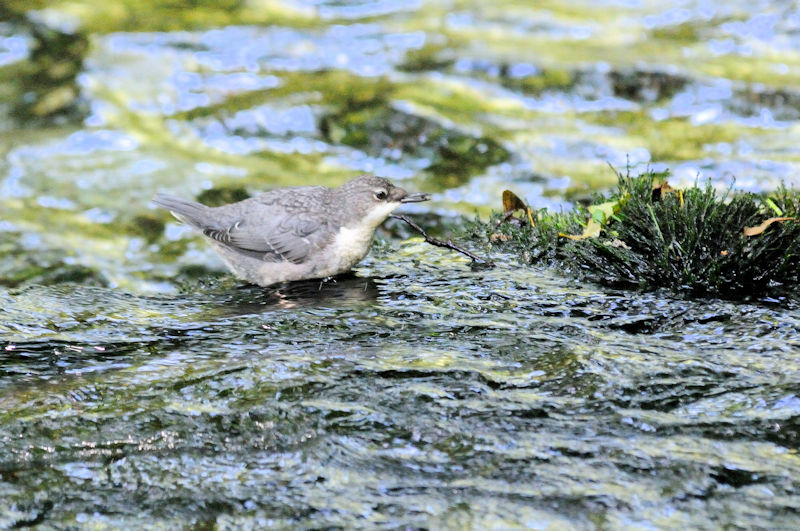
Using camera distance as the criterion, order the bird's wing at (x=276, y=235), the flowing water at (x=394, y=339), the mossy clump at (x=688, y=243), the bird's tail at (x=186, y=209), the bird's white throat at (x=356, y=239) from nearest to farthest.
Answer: the flowing water at (x=394, y=339) < the mossy clump at (x=688, y=243) < the bird's white throat at (x=356, y=239) < the bird's wing at (x=276, y=235) < the bird's tail at (x=186, y=209)

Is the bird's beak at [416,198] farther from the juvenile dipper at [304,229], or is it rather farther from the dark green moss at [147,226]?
the dark green moss at [147,226]

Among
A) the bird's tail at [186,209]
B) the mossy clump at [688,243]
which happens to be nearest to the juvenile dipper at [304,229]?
the bird's tail at [186,209]

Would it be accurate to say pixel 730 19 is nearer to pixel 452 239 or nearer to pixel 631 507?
pixel 452 239

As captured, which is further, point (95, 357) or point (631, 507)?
point (95, 357)

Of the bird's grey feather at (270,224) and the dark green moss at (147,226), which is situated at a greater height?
the bird's grey feather at (270,224)

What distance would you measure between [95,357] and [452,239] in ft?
8.47

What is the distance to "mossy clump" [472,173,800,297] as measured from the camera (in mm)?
4680

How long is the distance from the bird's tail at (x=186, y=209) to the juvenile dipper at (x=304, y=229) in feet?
0.41

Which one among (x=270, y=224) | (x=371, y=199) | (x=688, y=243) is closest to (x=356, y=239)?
(x=371, y=199)

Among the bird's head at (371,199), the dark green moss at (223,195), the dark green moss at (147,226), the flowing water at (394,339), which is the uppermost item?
the bird's head at (371,199)

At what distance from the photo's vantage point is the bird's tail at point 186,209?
6.14 metres

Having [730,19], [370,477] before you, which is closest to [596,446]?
[370,477]

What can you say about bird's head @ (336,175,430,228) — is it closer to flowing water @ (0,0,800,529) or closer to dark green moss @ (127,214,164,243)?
flowing water @ (0,0,800,529)

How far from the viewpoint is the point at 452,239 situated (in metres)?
6.03
